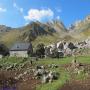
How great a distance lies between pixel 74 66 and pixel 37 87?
19304mm

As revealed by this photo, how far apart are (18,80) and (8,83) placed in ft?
12.7

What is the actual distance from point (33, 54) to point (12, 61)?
25848 mm

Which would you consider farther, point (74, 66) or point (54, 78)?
point (74, 66)

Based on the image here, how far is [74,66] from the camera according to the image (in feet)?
224

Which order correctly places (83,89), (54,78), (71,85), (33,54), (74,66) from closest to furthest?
(83,89), (71,85), (54,78), (74,66), (33,54)

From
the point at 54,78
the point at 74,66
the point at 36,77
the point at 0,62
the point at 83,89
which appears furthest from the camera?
the point at 0,62

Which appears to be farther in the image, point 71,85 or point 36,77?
point 36,77

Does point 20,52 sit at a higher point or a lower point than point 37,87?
higher

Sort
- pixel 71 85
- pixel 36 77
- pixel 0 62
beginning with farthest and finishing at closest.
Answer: pixel 0 62
pixel 36 77
pixel 71 85

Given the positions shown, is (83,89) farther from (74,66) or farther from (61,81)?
(74,66)

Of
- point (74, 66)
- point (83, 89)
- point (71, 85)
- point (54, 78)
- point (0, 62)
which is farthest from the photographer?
point (0, 62)

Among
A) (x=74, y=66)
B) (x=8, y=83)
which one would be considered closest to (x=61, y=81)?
(x=8, y=83)

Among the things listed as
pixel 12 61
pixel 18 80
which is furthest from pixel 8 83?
pixel 12 61

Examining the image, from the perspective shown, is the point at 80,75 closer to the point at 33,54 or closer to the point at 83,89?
the point at 83,89
